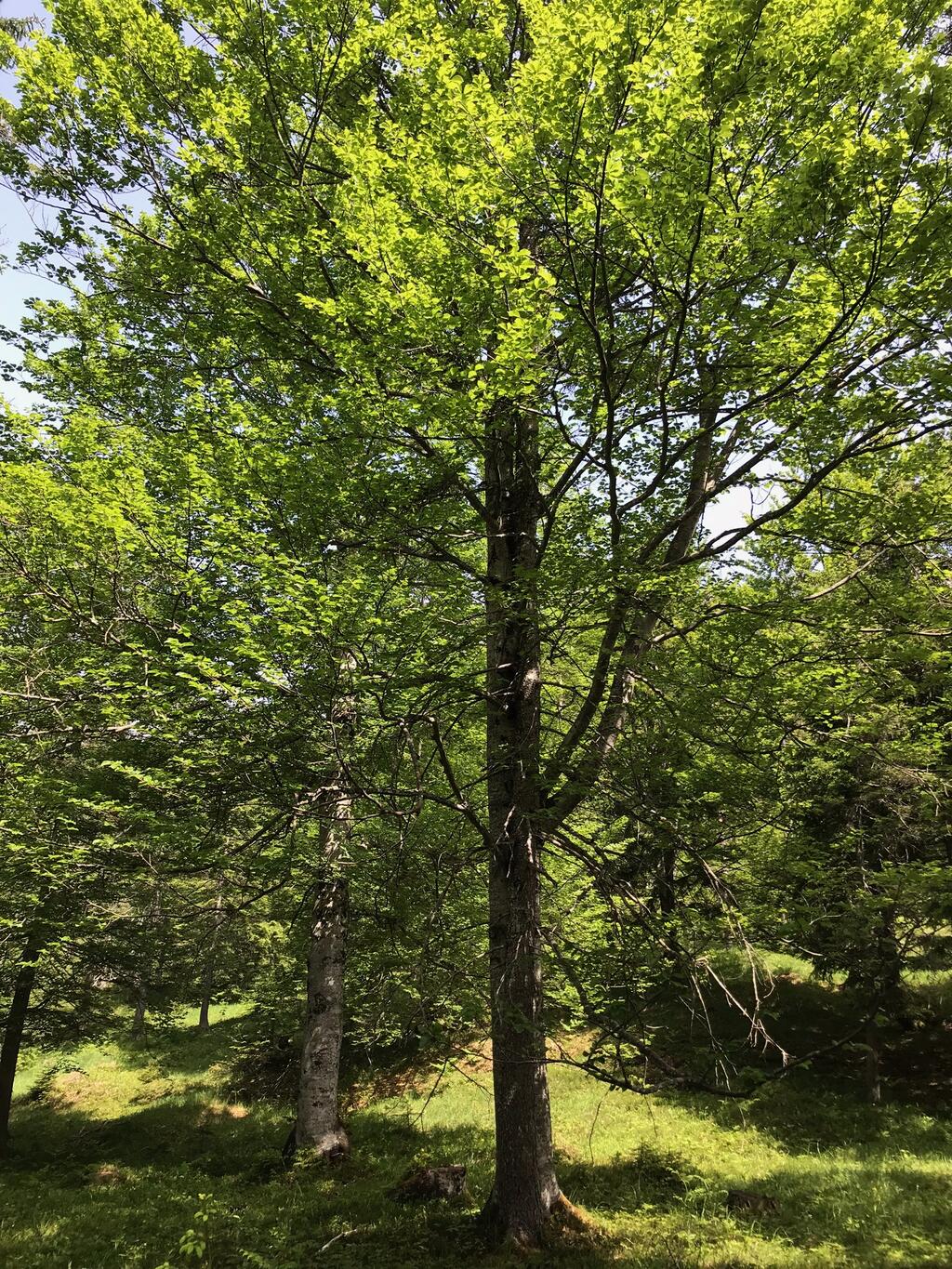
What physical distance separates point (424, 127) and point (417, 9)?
92 centimetres

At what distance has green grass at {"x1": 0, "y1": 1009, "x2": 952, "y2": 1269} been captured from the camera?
6.53 meters

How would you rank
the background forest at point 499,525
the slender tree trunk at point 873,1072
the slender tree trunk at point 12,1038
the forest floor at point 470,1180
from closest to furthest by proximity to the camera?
the background forest at point 499,525, the forest floor at point 470,1180, the slender tree trunk at point 12,1038, the slender tree trunk at point 873,1072

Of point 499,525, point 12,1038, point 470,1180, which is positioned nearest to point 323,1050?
point 470,1180

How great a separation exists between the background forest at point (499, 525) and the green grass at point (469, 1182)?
0.11 metres

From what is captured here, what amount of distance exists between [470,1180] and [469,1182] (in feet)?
0.32

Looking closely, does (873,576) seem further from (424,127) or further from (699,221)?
(424,127)

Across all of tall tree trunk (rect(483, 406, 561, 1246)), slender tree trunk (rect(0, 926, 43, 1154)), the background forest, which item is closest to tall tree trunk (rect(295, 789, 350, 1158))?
the background forest

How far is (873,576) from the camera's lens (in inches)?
260

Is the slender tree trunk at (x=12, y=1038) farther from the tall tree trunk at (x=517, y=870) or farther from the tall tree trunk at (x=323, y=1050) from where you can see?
the tall tree trunk at (x=517, y=870)

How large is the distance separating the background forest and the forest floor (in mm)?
118

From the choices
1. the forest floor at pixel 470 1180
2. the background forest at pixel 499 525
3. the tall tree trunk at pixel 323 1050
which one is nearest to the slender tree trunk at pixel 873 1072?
the forest floor at pixel 470 1180

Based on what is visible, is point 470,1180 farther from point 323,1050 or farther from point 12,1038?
point 12,1038

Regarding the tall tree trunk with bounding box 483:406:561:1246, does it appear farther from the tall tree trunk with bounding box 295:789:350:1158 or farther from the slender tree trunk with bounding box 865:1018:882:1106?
the slender tree trunk with bounding box 865:1018:882:1106

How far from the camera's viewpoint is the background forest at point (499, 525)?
4246 millimetres
